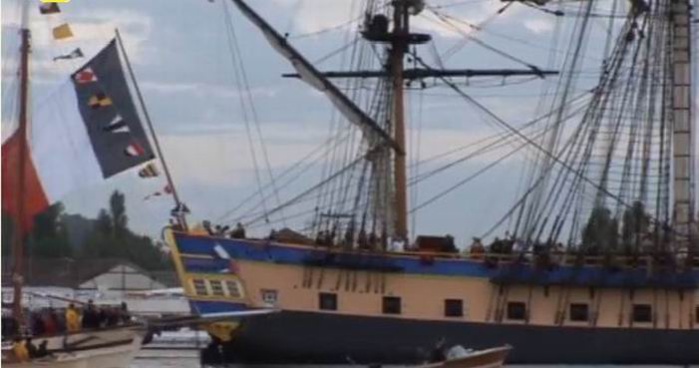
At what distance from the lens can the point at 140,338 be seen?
4472 cm

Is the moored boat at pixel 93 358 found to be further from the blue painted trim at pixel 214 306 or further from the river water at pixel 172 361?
the river water at pixel 172 361

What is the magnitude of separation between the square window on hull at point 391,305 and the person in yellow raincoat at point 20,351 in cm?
1283

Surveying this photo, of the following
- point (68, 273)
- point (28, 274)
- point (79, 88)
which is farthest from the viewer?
point (68, 273)

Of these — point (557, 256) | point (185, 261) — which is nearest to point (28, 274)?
point (185, 261)

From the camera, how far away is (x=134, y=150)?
48.2 meters

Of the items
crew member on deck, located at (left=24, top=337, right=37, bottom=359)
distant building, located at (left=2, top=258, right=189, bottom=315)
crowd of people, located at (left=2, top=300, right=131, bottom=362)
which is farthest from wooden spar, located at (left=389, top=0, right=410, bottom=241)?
distant building, located at (left=2, top=258, right=189, bottom=315)

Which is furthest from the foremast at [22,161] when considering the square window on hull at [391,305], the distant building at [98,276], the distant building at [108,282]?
the distant building at [98,276]

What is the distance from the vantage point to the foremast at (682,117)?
5350 cm

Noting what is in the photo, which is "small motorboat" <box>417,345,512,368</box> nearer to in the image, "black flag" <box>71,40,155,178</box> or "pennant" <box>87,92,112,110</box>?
"black flag" <box>71,40,155,178</box>

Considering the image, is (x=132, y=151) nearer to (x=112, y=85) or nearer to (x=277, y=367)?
(x=112, y=85)

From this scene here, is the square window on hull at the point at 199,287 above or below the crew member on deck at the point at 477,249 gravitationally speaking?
below

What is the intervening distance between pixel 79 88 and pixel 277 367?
8.95 meters

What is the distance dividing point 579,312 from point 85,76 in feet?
46.1

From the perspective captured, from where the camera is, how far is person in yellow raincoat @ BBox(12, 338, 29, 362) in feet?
135
